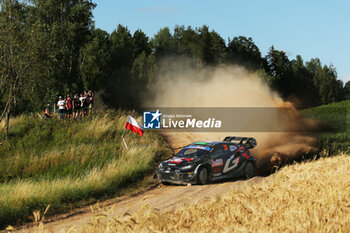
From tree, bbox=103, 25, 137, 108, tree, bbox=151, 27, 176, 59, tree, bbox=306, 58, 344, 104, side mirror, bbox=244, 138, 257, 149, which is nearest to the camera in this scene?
side mirror, bbox=244, 138, 257, 149

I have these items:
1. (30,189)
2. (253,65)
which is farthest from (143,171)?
(253,65)

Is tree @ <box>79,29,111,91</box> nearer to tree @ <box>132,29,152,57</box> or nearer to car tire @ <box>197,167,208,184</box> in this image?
tree @ <box>132,29,152,57</box>

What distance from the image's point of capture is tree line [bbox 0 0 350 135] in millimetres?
25434

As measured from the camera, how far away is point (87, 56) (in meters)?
40.8

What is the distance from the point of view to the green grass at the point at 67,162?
13578 millimetres

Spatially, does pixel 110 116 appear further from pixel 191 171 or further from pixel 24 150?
pixel 191 171

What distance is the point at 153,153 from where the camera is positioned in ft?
71.5

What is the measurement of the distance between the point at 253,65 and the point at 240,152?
6117 cm

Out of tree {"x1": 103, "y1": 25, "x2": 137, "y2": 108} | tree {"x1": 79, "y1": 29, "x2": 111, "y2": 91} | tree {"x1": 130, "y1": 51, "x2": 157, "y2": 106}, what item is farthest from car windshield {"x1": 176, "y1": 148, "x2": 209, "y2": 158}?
tree {"x1": 130, "y1": 51, "x2": 157, "y2": 106}

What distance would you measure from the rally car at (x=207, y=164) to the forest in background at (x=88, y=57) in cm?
1285

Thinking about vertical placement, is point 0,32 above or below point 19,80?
above

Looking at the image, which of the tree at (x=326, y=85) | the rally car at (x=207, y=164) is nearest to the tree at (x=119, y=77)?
the rally car at (x=207, y=164)

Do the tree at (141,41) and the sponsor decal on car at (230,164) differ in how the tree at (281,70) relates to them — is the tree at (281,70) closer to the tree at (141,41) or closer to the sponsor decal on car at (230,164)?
the tree at (141,41)

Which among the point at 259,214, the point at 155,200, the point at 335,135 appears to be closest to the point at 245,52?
the point at 335,135
